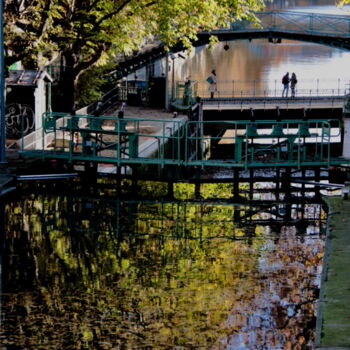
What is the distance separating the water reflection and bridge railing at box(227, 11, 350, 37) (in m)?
24.4

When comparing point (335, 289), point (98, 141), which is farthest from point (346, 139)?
point (335, 289)

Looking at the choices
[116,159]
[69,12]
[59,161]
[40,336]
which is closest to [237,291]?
[40,336]

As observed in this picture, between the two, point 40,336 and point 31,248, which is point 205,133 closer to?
point 31,248

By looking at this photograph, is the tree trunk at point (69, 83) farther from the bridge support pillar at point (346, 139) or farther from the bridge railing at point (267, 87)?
the bridge railing at point (267, 87)

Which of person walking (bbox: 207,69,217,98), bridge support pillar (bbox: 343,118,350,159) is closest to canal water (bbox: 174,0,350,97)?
person walking (bbox: 207,69,217,98)

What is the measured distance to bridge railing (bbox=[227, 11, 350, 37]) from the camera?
164 feet

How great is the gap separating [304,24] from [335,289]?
117ft

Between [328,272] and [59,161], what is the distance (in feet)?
43.6

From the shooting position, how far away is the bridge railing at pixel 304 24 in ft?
164

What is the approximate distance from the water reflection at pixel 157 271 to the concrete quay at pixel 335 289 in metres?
0.36

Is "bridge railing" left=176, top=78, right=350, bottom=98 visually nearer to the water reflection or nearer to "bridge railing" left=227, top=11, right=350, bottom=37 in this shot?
"bridge railing" left=227, top=11, right=350, bottom=37

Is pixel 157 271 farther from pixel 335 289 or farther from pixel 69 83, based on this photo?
pixel 69 83

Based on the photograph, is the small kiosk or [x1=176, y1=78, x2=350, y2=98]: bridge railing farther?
[x1=176, y1=78, x2=350, y2=98]: bridge railing

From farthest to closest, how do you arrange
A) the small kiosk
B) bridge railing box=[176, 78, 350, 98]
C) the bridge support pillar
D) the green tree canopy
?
bridge railing box=[176, 78, 350, 98] < the small kiosk < the bridge support pillar < the green tree canopy
